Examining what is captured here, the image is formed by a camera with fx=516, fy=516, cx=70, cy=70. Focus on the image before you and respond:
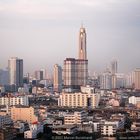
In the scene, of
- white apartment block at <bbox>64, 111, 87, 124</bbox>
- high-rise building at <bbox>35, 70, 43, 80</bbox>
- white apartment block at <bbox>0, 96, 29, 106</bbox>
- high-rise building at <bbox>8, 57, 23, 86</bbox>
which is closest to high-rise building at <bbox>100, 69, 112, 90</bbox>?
high-rise building at <bbox>35, 70, 43, 80</bbox>

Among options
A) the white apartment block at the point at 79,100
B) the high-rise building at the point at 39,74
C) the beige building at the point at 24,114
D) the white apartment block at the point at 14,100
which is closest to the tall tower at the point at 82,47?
the high-rise building at the point at 39,74

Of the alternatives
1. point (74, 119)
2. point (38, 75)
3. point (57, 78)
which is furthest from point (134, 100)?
point (38, 75)

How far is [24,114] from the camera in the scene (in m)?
9.70

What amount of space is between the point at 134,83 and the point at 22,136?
10.1 metres

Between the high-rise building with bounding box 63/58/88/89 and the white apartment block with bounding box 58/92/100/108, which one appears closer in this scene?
the white apartment block with bounding box 58/92/100/108

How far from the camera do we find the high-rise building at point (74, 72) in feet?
62.0

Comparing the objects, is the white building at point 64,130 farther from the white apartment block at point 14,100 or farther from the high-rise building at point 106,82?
the high-rise building at point 106,82

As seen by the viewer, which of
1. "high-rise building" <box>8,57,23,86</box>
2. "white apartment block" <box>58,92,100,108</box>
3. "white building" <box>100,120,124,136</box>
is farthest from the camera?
"high-rise building" <box>8,57,23,86</box>

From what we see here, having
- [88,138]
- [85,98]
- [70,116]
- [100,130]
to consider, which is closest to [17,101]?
[85,98]

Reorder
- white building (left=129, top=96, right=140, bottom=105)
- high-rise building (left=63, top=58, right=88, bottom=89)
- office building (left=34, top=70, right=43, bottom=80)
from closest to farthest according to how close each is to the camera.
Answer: white building (left=129, top=96, right=140, bottom=105), office building (left=34, top=70, right=43, bottom=80), high-rise building (left=63, top=58, right=88, bottom=89)

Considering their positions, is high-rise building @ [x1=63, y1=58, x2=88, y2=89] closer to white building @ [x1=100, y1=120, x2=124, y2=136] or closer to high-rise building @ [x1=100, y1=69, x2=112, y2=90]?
high-rise building @ [x1=100, y1=69, x2=112, y2=90]

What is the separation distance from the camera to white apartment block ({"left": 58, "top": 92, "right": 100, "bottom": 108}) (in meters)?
13.1

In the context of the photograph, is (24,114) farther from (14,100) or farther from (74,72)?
(74,72)

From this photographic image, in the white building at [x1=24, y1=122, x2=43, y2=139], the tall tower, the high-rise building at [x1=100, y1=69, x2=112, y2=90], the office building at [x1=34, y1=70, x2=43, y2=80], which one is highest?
the tall tower
